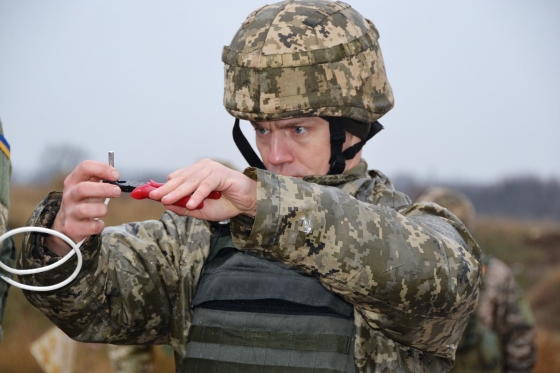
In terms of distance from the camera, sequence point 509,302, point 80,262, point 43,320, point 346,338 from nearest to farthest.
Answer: point 80,262 < point 346,338 < point 509,302 < point 43,320

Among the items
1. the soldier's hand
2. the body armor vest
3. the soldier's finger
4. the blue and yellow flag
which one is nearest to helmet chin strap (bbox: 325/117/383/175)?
the body armor vest

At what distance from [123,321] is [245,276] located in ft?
1.75

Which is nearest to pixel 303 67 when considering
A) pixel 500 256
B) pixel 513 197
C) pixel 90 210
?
pixel 90 210

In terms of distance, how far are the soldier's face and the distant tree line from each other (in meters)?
20.6

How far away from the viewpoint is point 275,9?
3625 mm

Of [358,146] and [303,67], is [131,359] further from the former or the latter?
[303,67]

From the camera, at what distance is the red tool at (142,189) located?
238 centimetres

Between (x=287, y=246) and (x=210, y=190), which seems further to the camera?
(x=287, y=246)

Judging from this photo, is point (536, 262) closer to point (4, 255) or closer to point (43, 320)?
point (43, 320)

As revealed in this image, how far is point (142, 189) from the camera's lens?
2.38 metres

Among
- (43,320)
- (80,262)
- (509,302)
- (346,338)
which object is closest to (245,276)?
(346,338)

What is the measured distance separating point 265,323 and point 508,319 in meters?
4.41

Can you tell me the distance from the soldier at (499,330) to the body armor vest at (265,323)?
→ 4100 mm

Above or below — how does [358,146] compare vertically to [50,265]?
above
